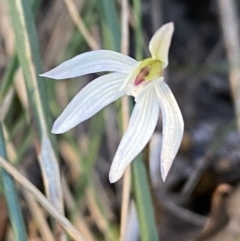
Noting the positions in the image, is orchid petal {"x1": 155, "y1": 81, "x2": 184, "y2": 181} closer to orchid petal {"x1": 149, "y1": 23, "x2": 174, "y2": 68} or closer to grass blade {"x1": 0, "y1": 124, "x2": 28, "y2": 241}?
orchid petal {"x1": 149, "y1": 23, "x2": 174, "y2": 68}

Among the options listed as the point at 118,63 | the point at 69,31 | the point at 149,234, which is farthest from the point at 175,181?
the point at 118,63

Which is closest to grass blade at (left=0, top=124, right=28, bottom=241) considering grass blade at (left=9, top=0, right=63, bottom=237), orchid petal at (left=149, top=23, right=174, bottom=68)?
grass blade at (left=9, top=0, right=63, bottom=237)

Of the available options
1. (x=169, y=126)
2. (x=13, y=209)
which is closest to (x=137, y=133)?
(x=169, y=126)

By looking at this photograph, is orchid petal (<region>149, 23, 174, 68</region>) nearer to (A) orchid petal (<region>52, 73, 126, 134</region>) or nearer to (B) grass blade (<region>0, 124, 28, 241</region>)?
(A) orchid petal (<region>52, 73, 126, 134</region>)

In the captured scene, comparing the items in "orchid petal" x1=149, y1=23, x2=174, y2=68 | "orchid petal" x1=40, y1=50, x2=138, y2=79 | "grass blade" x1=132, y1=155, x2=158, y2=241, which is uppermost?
A: "orchid petal" x1=40, y1=50, x2=138, y2=79

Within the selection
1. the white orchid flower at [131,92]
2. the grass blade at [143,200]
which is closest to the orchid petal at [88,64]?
the white orchid flower at [131,92]

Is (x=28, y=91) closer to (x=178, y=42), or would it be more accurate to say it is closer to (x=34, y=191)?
(x=34, y=191)

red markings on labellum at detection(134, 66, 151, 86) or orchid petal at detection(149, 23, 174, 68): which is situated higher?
orchid petal at detection(149, 23, 174, 68)

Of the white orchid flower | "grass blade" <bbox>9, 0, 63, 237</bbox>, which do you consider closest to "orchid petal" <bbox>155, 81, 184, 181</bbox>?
the white orchid flower
